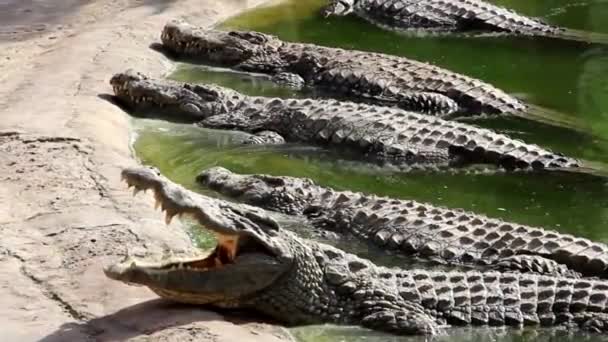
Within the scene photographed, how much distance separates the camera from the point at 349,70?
1038cm

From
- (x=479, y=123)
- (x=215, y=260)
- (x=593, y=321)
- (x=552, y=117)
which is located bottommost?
(x=479, y=123)

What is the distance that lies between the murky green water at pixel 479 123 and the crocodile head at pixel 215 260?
0.35 meters

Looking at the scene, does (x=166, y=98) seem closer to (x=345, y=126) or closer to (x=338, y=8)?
(x=345, y=126)

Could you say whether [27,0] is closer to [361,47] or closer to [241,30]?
[241,30]

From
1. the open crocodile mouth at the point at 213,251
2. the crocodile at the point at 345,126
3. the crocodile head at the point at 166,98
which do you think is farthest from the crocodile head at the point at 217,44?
the open crocodile mouth at the point at 213,251

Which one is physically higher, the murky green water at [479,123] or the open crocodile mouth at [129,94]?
the open crocodile mouth at [129,94]

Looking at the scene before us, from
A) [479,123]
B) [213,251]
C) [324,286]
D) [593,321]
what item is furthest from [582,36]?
[213,251]

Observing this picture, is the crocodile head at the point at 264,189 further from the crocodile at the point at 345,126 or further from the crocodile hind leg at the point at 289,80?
the crocodile hind leg at the point at 289,80

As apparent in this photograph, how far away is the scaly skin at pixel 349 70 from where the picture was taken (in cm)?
974

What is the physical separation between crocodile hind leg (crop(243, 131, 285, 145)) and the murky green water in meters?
0.10

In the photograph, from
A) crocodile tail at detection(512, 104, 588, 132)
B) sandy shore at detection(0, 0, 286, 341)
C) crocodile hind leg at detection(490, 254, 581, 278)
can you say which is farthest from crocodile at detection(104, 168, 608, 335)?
crocodile tail at detection(512, 104, 588, 132)

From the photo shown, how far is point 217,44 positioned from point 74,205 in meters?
5.18

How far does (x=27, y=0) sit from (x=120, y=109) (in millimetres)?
3991

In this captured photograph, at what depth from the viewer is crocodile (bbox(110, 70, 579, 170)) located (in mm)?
8172
